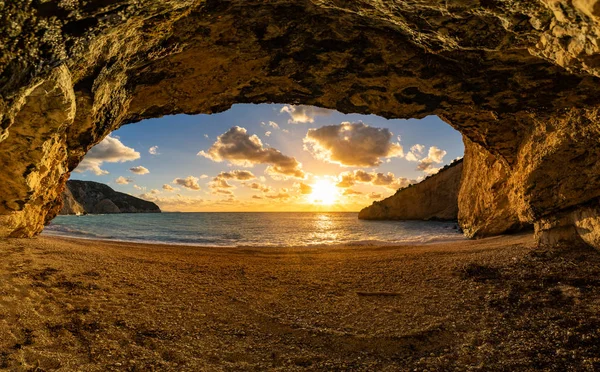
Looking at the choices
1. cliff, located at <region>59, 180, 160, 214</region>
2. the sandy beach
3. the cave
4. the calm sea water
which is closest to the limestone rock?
cliff, located at <region>59, 180, 160, 214</region>

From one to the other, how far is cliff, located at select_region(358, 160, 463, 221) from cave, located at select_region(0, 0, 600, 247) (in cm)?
3046

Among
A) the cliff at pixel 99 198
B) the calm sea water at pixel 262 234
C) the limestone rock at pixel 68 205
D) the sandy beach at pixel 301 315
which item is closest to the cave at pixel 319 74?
the sandy beach at pixel 301 315

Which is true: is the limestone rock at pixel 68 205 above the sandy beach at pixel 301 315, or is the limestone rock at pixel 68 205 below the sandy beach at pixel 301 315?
below

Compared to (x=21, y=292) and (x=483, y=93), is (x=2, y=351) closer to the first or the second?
(x=21, y=292)

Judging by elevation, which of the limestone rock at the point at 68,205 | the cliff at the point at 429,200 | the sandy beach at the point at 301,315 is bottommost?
the limestone rock at the point at 68,205

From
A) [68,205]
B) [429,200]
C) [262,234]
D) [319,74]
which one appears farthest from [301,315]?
[68,205]

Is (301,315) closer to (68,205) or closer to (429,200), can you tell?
(429,200)

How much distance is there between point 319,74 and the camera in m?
9.46

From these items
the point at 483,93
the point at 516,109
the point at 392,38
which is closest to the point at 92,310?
the point at 392,38

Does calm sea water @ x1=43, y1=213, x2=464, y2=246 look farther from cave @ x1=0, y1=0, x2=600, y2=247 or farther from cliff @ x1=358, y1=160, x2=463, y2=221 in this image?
cave @ x1=0, y1=0, x2=600, y2=247

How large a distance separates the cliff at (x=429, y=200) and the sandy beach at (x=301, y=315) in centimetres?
3446

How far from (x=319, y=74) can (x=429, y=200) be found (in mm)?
40414

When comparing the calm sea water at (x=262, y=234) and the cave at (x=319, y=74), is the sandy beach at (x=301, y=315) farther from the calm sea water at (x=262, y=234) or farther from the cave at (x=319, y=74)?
the calm sea water at (x=262, y=234)

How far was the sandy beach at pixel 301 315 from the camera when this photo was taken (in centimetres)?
409
